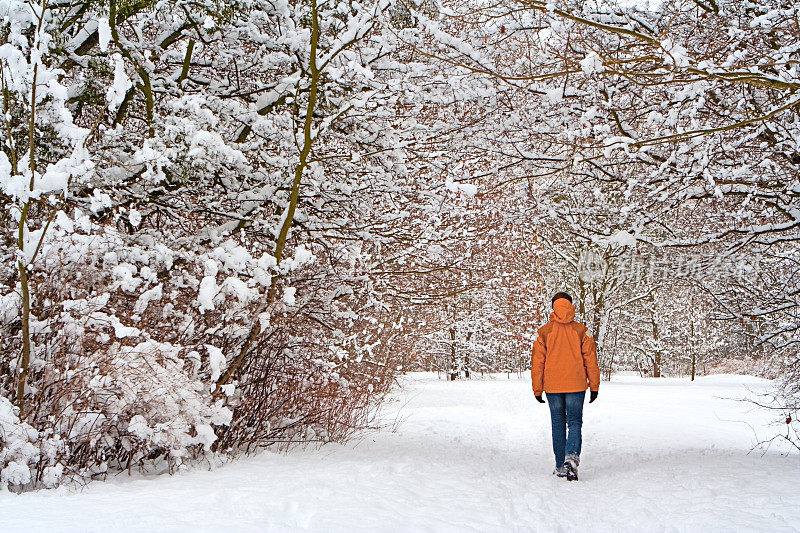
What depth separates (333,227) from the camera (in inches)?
277

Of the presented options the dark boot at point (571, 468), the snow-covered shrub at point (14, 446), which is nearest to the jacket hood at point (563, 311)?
the dark boot at point (571, 468)

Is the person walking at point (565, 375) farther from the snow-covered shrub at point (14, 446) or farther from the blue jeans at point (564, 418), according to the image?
the snow-covered shrub at point (14, 446)

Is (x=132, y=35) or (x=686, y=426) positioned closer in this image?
(x=132, y=35)

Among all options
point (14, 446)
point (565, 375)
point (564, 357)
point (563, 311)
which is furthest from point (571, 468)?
point (14, 446)

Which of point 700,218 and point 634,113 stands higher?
point 634,113

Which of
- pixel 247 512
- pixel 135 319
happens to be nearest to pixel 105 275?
pixel 135 319

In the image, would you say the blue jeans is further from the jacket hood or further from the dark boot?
the jacket hood

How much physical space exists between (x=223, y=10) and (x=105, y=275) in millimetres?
2861

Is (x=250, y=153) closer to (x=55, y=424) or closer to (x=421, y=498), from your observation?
→ (x=55, y=424)

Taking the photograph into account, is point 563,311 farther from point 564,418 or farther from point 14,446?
point 14,446

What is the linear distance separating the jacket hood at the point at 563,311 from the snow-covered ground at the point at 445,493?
163cm

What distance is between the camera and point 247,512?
12.1 ft

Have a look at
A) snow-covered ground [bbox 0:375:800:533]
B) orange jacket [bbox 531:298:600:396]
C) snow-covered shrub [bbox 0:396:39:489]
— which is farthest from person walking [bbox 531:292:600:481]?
snow-covered shrub [bbox 0:396:39:489]

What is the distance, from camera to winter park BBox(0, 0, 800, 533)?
420cm
